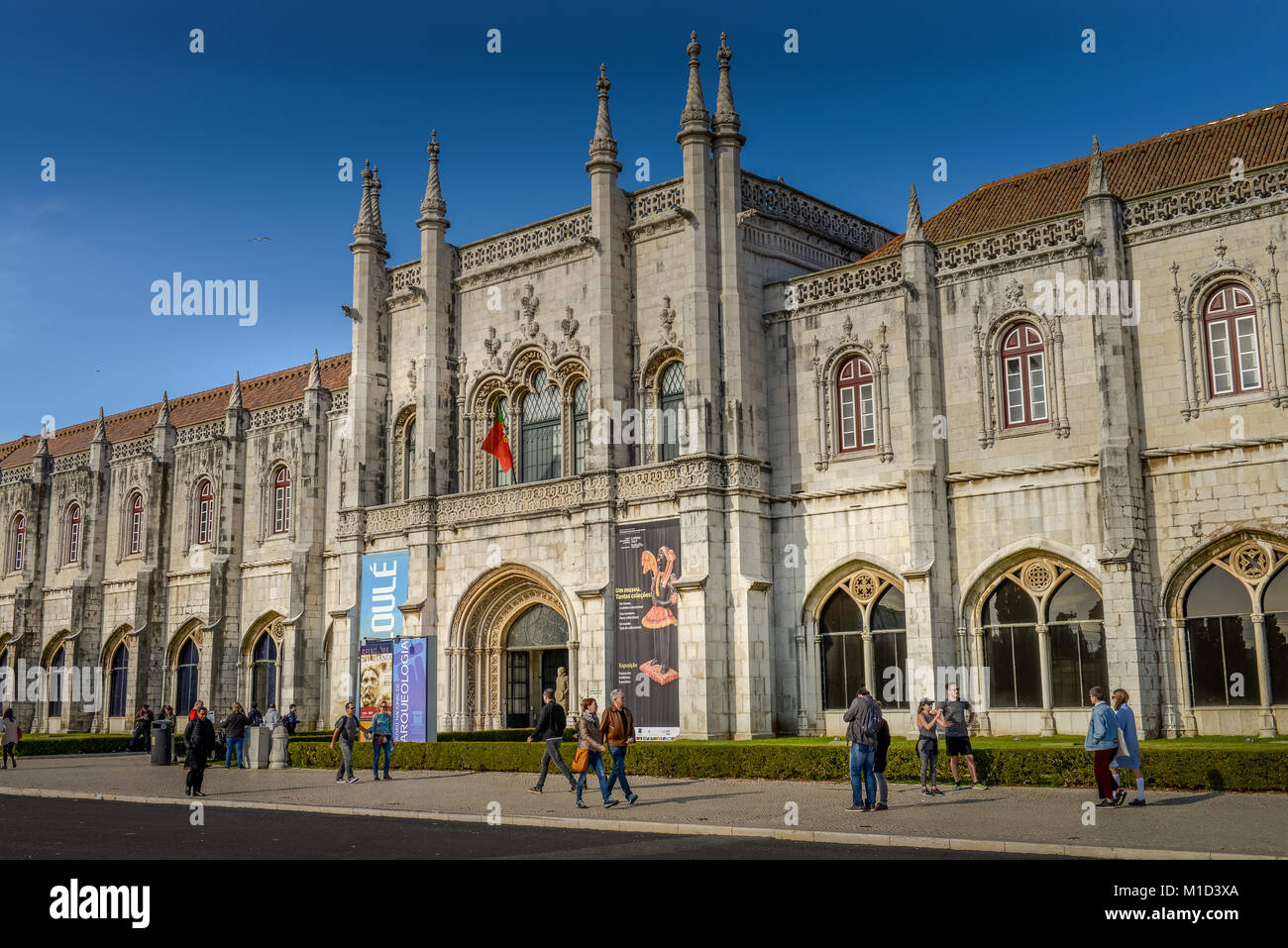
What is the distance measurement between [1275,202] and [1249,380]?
3.53 m

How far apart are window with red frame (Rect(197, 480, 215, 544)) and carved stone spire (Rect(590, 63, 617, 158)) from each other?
22.2m

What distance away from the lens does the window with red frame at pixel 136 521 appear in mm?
49781

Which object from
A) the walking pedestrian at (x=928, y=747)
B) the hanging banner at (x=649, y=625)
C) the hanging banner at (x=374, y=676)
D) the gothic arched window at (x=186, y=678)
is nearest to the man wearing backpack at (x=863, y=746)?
the walking pedestrian at (x=928, y=747)

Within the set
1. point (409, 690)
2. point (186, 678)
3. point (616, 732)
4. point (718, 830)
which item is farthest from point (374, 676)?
point (718, 830)

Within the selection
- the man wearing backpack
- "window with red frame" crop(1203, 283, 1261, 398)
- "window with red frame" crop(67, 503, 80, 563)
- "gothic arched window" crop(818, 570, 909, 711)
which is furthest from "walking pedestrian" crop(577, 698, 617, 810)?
"window with red frame" crop(67, 503, 80, 563)

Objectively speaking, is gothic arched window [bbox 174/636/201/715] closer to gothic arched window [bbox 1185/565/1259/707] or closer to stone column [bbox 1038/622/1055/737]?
stone column [bbox 1038/622/1055/737]

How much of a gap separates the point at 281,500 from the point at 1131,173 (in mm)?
29556

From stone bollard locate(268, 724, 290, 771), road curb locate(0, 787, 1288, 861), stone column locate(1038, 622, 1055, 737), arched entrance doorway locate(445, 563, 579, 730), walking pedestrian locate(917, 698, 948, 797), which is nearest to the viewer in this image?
road curb locate(0, 787, 1288, 861)

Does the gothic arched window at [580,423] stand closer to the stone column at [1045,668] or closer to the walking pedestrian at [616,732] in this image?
the stone column at [1045,668]

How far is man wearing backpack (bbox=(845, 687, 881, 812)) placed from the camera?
60.1 ft
